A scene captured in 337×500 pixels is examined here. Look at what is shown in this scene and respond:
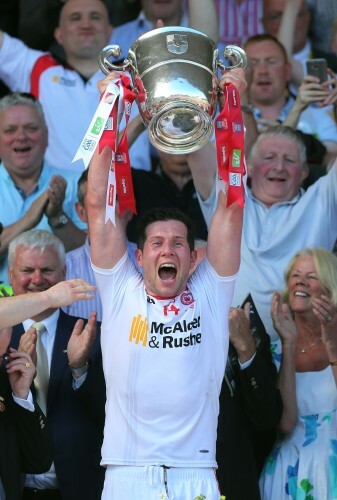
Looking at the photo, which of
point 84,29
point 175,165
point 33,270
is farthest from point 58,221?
point 84,29

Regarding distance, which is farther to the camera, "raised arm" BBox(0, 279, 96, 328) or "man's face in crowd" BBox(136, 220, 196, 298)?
A: "man's face in crowd" BBox(136, 220, 196, 298)

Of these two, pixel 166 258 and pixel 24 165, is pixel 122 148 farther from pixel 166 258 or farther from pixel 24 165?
pixel 24 165

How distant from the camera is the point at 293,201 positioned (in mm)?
7262

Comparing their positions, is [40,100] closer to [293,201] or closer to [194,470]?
[293,201]

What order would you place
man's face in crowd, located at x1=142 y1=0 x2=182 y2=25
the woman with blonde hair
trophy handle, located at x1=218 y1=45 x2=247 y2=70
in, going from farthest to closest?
man's face in crowd, located at x1=142 y1=0 x2=182 y2=25, the woman with blonde hair, trophy handle, located at x1=218 y1=45 x2=247 y2=70

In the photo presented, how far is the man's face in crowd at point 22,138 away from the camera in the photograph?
7.82 m

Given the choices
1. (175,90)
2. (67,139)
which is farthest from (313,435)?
(67,139)

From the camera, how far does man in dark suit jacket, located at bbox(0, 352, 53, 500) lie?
568 cm

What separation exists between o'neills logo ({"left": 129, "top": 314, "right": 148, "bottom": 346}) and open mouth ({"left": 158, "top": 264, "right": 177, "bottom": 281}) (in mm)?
208

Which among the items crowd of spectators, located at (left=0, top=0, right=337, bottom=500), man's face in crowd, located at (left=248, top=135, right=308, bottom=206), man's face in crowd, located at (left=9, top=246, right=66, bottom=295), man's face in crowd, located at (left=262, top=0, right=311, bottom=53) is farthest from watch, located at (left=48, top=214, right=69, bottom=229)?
man's face in crowd, located at (left=262, top=0, right=311, bottom=53)

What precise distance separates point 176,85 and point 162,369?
1.19 meters

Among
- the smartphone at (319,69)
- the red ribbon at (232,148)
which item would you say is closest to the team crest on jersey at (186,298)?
the red ribbon at (232,148)

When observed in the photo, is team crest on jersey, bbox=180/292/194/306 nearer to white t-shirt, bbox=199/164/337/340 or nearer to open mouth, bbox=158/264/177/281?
open mouth, bbox=158/264/177/281

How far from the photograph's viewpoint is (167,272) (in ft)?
17.9
